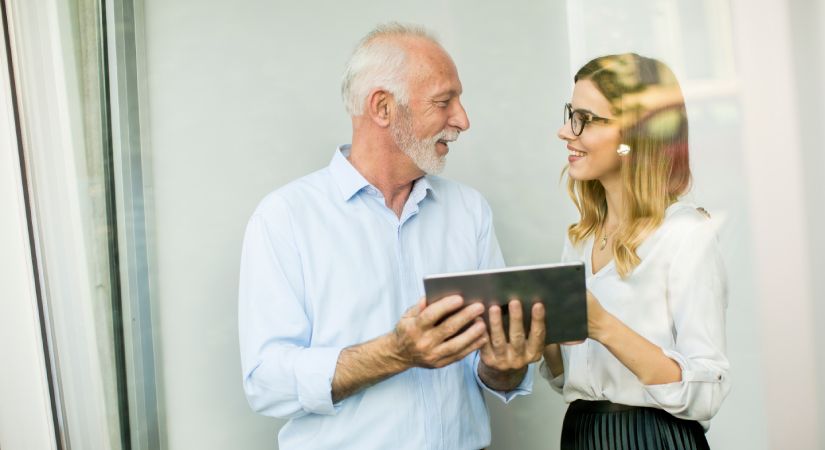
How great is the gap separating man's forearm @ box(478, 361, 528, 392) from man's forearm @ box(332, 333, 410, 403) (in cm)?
24

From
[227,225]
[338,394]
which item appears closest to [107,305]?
[227,225]

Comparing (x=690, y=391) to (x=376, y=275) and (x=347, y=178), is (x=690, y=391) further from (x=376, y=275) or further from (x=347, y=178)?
(x=347, y=178)

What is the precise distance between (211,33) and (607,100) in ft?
3.02

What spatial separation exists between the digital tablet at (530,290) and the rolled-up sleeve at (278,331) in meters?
0.33

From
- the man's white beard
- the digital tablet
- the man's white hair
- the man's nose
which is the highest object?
the man's white hair

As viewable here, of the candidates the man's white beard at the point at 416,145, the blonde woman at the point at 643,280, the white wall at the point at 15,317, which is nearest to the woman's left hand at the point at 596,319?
the blonde woman at the point at 643,280

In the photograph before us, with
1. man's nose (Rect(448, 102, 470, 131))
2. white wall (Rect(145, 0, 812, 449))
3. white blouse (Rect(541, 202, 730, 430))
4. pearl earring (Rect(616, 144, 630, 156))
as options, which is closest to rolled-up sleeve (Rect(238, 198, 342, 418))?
white wall (Rect(145, 0, 812, 449))

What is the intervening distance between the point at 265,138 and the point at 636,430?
1043 millimetres

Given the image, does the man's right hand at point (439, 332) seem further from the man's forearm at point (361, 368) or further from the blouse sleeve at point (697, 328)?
the blouse sleeve at point (697, 328)

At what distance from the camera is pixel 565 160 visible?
1567mm

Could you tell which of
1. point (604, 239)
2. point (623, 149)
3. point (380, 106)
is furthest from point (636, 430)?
point (380, 106)

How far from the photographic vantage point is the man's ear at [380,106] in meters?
1.61

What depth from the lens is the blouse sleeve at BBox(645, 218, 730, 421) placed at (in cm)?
124

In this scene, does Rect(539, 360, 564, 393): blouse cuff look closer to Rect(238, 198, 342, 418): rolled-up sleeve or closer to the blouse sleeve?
the blouse sleeve
